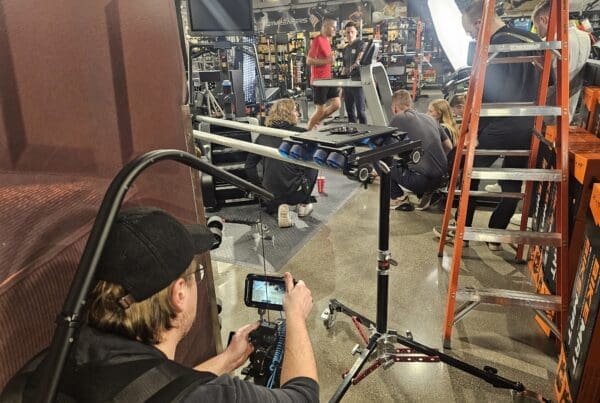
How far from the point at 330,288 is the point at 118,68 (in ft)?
6.95

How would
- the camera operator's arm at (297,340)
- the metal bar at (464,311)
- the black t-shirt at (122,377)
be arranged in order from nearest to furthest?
the black t-shirt at (122,377)
the camera operator's arm at (297,340)
the metal bar at (464,311)

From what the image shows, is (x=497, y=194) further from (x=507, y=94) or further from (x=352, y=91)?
(x=352, y=91)

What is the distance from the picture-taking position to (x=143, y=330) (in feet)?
2.96

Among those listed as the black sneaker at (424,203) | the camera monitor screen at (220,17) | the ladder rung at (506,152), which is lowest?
the black sneaker at (424,203)

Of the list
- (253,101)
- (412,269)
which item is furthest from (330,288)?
(253,101)

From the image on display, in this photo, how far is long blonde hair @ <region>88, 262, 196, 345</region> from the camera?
853 mm

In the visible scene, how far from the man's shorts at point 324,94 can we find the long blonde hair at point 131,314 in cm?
518

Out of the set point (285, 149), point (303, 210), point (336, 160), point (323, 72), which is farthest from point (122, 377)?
point (323, 72)

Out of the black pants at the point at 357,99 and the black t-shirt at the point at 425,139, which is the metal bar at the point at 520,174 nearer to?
the black t-shirt at the point at 425,139

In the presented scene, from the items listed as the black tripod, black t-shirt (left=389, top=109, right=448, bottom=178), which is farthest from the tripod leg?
black t-shirt (left=389, top=109, right=448, bottom=178)

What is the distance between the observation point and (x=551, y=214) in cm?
244

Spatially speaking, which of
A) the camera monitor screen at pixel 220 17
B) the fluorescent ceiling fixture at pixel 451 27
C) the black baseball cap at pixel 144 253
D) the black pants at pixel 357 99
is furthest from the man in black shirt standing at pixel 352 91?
the black baseball cap at pixel 144 253

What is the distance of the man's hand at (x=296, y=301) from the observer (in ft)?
4.20

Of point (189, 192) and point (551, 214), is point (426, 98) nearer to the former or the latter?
point (551, 214)
